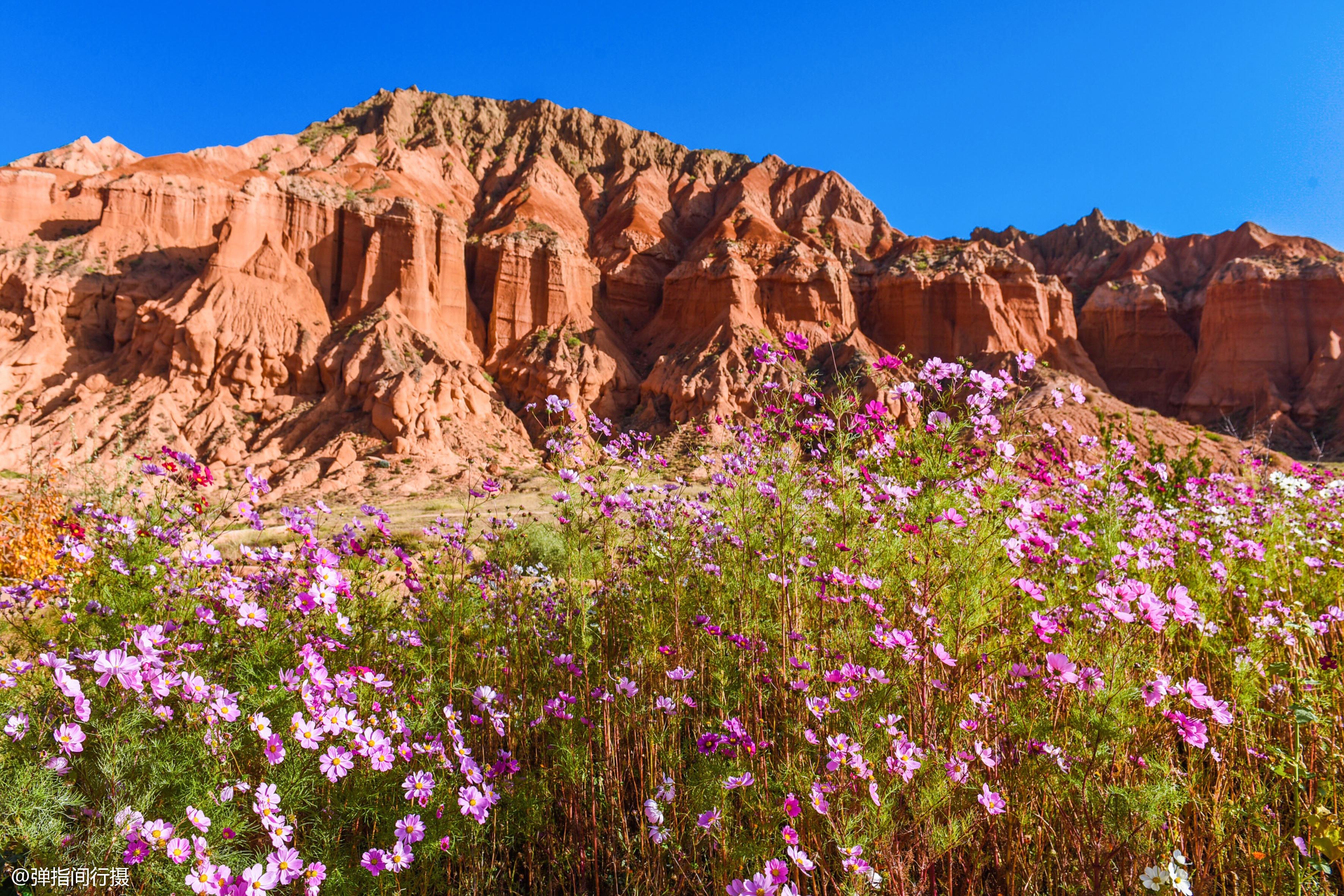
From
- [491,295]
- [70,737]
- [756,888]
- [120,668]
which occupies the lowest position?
[756,888]

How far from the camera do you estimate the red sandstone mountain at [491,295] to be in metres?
35.3

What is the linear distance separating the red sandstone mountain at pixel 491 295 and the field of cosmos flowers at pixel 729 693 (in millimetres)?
29909

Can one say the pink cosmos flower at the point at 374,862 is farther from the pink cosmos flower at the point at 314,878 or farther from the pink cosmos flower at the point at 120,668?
the pink cosmos flower at the point at 120,668

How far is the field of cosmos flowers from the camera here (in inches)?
96.9

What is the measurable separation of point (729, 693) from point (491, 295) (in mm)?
45743

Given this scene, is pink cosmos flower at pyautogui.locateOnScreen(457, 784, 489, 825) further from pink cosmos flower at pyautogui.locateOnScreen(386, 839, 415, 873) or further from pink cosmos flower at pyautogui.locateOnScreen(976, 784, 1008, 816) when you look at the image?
pink cosmos flower at pyautogui.locateOnScreen(976, 784, 1008, 816)

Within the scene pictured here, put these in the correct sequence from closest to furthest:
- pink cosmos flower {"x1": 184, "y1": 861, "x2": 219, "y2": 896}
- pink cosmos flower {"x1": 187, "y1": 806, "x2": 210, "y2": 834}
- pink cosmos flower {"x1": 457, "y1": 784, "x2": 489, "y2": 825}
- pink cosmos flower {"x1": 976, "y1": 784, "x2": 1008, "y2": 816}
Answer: pink cosmos flower {"x1": 184, "y1": 861, "x2": 219, "y2": 896} < pink cosmos flower {"x1": 187, "y1": 806, "x2": 210, "y2": 834} < pink cosmos flower {"x1": 976, "y1": 784, "x2": 1008, "y2": 816} < pink cosmos flower {"x1": 457, "y1": 784, "x2": 489, "y2": 825}

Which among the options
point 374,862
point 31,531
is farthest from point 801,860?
point 31,531

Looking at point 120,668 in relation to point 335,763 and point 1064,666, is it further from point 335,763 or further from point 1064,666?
point 1064,666

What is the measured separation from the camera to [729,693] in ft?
11.7

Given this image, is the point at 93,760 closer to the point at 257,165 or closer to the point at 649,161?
the point at 257,165

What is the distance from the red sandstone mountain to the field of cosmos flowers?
29909 mm

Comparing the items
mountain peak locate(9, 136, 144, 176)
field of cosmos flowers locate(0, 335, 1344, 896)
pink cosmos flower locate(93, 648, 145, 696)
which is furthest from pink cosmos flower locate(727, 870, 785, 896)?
mountain peak locate(9, 136, 144, 176)

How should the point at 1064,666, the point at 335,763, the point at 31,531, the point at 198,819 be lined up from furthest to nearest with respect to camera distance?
the point at 31,531, the point at 335,763, the point at 1064,666, the point at 198,819
